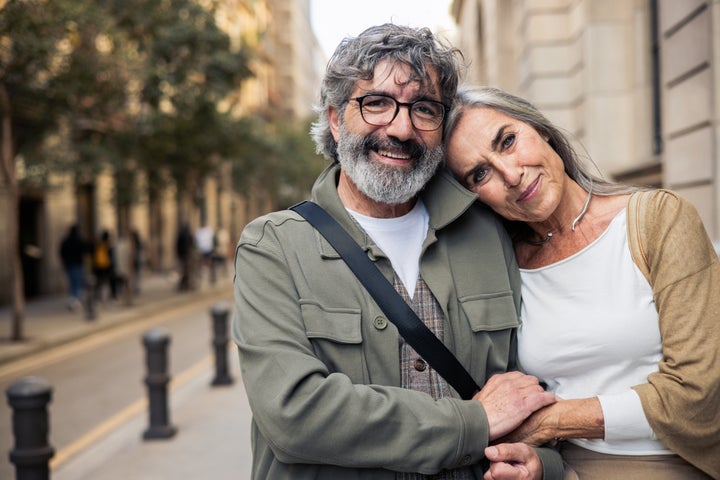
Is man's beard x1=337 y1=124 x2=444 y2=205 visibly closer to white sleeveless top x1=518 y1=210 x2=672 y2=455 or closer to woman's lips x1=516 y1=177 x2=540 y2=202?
Result: woman's lips x1=516 y1=177 x2=540 y2=202

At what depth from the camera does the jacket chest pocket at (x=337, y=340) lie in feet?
6.17

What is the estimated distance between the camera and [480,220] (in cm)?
223

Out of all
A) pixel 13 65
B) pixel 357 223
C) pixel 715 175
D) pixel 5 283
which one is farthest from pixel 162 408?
pixel 5 283

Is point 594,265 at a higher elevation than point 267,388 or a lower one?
higher

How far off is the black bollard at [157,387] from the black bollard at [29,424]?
190cm

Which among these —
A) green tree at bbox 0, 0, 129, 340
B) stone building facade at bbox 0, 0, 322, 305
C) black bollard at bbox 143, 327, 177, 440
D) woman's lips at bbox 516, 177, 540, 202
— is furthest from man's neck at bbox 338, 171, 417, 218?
stone building facade at bbox 0, 0, 322, 305

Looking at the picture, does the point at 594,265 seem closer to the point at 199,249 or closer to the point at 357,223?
the point at 357,223

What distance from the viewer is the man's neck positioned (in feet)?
7.25

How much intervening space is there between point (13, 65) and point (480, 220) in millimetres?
10323

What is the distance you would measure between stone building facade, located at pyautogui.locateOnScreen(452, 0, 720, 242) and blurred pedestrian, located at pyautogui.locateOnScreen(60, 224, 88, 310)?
412 inches

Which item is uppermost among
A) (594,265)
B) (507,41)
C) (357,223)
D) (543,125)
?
(507,41)

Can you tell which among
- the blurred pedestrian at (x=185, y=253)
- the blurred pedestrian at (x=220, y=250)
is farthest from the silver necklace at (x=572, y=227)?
the blurred pedestrian at (x=220, y=250)

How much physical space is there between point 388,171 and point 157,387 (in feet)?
15.9

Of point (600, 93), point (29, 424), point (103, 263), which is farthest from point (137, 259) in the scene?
point (29, 424)
